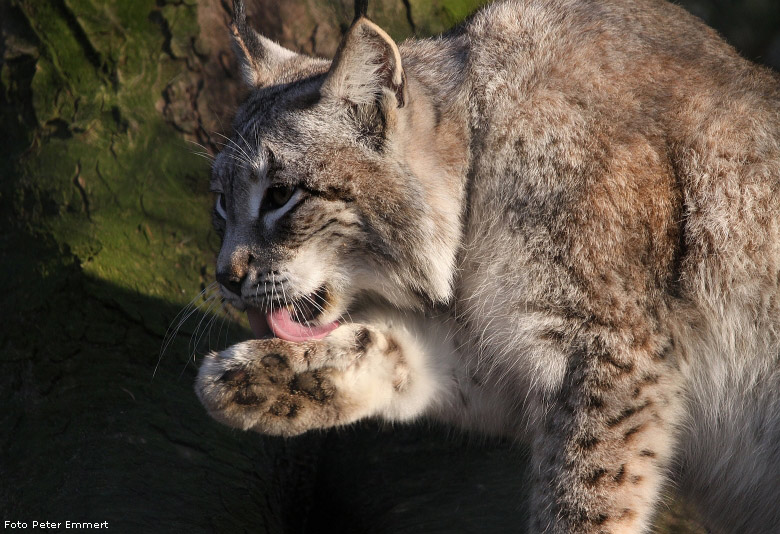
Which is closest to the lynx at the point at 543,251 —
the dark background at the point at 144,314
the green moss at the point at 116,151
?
the dark background at the point at 144,314

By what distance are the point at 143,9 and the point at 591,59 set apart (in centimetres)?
235

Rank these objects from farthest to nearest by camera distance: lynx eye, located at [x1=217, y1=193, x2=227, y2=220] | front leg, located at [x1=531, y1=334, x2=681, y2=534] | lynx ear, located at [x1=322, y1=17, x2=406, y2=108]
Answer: lynx eye, located at [x1=217, y1=193, x2=227, y2=220]
lynx ear, located at [x1=322, y1=17, x2=406, y2=108]
front leg, located at [x1=531, y1=334, x2=681, y2=534]

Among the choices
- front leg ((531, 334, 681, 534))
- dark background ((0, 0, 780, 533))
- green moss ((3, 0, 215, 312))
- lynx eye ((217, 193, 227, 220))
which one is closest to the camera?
front leg ((531, 334, 681, 534))

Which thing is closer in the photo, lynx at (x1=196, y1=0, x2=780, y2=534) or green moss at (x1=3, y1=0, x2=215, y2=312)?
lynx at (x1=196, y1=0, x2=780, y2=534)

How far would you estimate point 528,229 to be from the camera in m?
2.77

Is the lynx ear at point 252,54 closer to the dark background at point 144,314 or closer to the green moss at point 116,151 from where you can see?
the dark background at point 144,314

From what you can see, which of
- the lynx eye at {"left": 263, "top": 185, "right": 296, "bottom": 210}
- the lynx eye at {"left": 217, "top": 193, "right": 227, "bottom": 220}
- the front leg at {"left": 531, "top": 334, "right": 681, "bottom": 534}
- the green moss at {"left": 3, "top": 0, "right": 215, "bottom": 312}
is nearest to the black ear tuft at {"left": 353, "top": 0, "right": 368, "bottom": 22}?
the lynx eye at {"left": 263, "top": 185, "right": 296, "bottom": 210}

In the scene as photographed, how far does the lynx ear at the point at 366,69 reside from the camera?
2717 millimetres

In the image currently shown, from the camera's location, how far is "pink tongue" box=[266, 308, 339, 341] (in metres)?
3.04

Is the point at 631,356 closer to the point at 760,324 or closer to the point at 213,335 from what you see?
the point at 760,324

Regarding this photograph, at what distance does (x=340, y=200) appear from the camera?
114 inches

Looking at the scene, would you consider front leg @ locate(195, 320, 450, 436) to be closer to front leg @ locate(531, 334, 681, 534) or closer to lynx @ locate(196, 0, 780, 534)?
lynx @ locate(196, 0, 780, 534)

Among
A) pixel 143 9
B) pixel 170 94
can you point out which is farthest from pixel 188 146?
pixel 143 9

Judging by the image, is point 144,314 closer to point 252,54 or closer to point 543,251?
point 252,54
